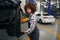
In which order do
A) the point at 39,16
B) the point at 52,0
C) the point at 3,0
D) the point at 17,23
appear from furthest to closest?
1. the point at 52,0
2. the point at 39,16
3. the point at 17,23
4. the point at 3,0

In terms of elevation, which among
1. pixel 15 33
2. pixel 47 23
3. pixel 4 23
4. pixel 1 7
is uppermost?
pixel 1 7

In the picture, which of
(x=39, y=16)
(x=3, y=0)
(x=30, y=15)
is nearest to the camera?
(x=3, y=0)

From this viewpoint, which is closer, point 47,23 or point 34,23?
point 34,23

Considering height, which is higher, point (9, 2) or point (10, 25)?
point (9, 2)

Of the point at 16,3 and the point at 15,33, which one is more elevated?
the point at 16,3

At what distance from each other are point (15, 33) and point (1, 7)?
27.7 inches

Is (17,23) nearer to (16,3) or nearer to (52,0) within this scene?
(16,3)

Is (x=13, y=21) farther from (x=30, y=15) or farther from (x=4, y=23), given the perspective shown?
(x=30, y=15)

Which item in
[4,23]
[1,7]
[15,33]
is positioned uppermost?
[1,7]

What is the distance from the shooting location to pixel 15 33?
13.0 feet

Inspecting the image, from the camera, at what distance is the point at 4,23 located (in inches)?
152

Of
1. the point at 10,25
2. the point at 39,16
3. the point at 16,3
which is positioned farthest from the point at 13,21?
the point at 39,16

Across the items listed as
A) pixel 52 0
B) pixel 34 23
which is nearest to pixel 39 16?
pixel 52 0

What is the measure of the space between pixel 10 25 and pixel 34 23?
773 mm
